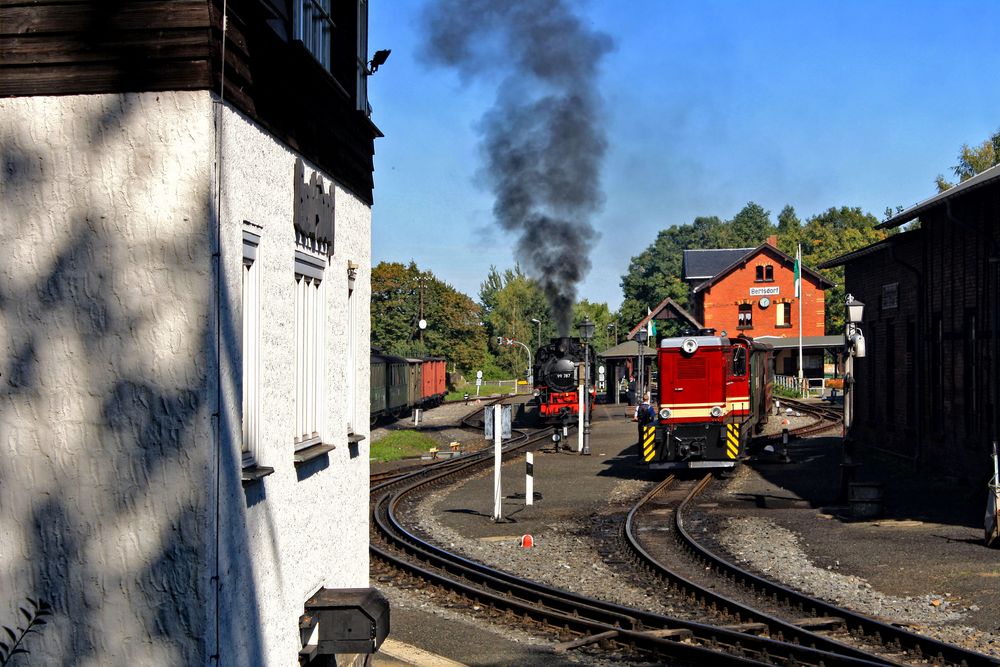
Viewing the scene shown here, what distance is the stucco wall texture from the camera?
5113 mm

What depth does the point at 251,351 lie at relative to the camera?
5.86 metres

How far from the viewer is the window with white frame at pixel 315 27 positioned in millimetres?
6781

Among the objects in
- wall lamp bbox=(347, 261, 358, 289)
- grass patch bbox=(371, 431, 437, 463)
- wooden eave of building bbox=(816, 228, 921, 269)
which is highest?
wooden eave of building bbox=(816, 228, 921, 269)

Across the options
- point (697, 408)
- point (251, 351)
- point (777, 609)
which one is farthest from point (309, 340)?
point (697, 408)

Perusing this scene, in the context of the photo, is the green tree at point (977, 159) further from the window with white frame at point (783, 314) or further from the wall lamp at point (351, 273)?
the wall lamp at point (351, 273)

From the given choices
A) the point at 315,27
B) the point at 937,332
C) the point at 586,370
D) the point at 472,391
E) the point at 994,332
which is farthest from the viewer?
the point at 472,391

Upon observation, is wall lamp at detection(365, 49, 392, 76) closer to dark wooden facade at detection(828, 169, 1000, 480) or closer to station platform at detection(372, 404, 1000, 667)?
station platform at detection(372, 404, 1000, 667)

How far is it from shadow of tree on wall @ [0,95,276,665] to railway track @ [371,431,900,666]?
17.7 ft

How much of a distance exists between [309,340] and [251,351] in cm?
140

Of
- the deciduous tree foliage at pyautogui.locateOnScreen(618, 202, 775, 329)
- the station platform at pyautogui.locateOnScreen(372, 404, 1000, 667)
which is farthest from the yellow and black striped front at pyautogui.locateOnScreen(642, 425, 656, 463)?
the deciduous tree foliage at pyautogui.locateOnScreen(618, 202, 775, 329)

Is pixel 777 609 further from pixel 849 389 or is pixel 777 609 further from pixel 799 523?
pixel 849 389

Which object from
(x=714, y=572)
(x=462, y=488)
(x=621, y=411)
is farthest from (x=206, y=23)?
(x=621, y=411)

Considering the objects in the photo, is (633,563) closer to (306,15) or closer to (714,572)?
(714,572)

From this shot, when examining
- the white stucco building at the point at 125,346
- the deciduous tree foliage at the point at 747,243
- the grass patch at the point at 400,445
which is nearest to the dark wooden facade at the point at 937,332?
the grass patch at the point at 400,445
